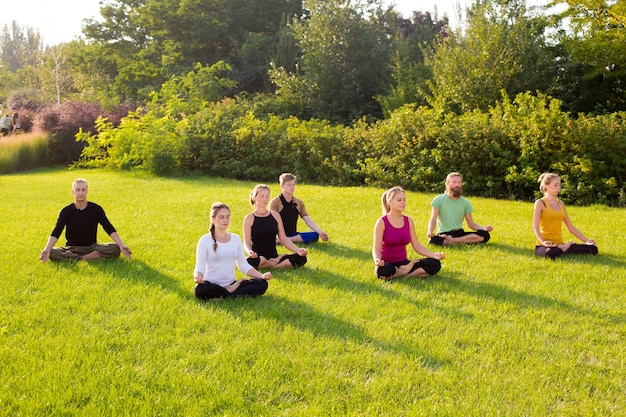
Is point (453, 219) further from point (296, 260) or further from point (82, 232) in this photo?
point (82, 232)

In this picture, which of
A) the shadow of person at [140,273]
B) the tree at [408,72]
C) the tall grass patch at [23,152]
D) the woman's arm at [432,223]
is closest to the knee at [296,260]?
the shadow of person at [140,273]

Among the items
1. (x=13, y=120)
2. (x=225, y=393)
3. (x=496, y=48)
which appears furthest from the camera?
(x=13, y=120)

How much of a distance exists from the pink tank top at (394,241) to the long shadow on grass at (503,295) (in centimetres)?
58

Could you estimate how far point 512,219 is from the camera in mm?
12398

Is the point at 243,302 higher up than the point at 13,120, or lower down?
lower down

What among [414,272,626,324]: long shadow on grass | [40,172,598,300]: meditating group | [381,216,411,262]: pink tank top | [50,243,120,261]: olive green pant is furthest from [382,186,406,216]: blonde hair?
[50,243,120,261]: olive green pant

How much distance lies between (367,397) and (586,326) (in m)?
2.73

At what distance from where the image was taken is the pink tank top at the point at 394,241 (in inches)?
297

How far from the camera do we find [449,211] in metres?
9.89

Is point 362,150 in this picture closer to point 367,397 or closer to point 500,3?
point 500,3

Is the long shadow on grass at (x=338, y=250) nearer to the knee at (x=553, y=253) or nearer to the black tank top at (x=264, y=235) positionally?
the black tank top at (x=264, y=235)

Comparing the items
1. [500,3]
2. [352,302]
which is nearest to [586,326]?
[352,302]

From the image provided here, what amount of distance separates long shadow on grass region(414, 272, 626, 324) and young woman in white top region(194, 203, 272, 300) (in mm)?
2268

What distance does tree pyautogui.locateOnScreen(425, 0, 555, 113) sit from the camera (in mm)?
20609
